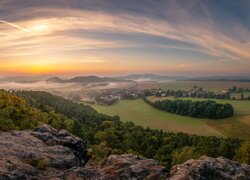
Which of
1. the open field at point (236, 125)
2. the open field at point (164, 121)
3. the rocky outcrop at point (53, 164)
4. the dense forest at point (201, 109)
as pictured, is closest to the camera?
the rocky outcrop at point (53, 164)

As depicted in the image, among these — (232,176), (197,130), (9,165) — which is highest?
(9,165)

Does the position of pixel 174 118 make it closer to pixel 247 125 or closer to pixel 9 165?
pixel 247 125

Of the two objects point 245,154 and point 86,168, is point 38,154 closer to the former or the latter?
point 86,168

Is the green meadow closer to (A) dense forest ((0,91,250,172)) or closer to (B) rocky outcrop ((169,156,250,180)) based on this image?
(A) dense forest ((0,91,250,172))

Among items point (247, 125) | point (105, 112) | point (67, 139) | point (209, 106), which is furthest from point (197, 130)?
point (67, 139)

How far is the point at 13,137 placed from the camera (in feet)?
108

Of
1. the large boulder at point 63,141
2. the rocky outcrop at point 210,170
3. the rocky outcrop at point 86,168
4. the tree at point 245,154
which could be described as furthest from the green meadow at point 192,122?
the rocky outcrop at point 86,168

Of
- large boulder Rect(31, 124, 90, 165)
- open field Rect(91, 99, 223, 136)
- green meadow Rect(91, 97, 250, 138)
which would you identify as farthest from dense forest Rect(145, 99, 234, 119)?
large boulder Rect(31, 124, 90, 165)

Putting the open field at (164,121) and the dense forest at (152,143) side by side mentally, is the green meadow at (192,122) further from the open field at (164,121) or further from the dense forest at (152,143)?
the dense forest at (152,143)

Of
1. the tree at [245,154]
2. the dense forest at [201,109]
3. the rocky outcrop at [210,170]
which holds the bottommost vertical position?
the tree at [245,154]

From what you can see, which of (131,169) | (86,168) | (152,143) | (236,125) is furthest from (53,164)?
(236,125)

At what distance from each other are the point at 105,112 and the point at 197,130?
69.3 metres

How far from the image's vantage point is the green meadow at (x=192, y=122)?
14264 centimetres

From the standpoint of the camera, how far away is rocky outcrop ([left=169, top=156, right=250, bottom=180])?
24.7m
